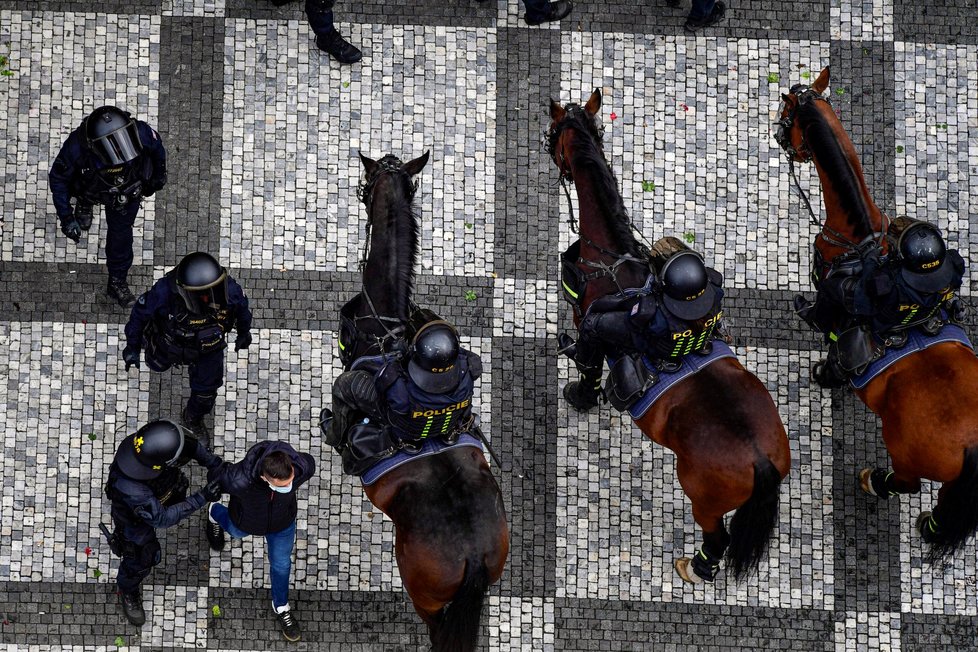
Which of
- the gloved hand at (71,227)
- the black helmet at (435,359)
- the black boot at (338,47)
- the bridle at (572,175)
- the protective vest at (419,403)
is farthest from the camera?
the black boot at (338,47)

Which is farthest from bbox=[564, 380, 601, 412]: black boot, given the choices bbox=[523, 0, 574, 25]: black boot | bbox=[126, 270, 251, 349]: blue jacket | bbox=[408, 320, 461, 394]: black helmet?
bbox=[523, 0, 574, 25]: black boot

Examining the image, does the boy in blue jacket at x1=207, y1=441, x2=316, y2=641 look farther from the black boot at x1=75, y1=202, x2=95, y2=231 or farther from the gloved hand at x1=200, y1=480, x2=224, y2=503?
the black boot at x1=75, y1=202, x2=95, y2=231

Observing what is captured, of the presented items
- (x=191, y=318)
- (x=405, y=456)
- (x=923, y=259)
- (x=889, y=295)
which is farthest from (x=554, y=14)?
(x=405, y=456)

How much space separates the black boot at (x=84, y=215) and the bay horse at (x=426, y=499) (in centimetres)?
286

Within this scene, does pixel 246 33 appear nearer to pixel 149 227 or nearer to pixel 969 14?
pixel 149 227

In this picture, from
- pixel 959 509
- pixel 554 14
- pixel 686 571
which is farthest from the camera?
pixel 554 14

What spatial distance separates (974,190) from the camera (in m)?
11.8

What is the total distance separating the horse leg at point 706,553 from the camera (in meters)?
9.62

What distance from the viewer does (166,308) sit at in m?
A: 9.08

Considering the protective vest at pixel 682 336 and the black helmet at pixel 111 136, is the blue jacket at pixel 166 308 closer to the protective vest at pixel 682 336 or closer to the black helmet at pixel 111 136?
the black helmet at pixel 111 136

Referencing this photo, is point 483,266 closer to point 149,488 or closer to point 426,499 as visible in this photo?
point 426,499

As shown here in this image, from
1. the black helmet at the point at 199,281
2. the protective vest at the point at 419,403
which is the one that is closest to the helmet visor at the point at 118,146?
the black helmet at the point at 199,281

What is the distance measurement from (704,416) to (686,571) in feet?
8.08

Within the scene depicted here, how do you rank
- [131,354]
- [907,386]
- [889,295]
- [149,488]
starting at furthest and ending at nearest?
[131,354] → [907,386] → [889,295] → [149,488]
